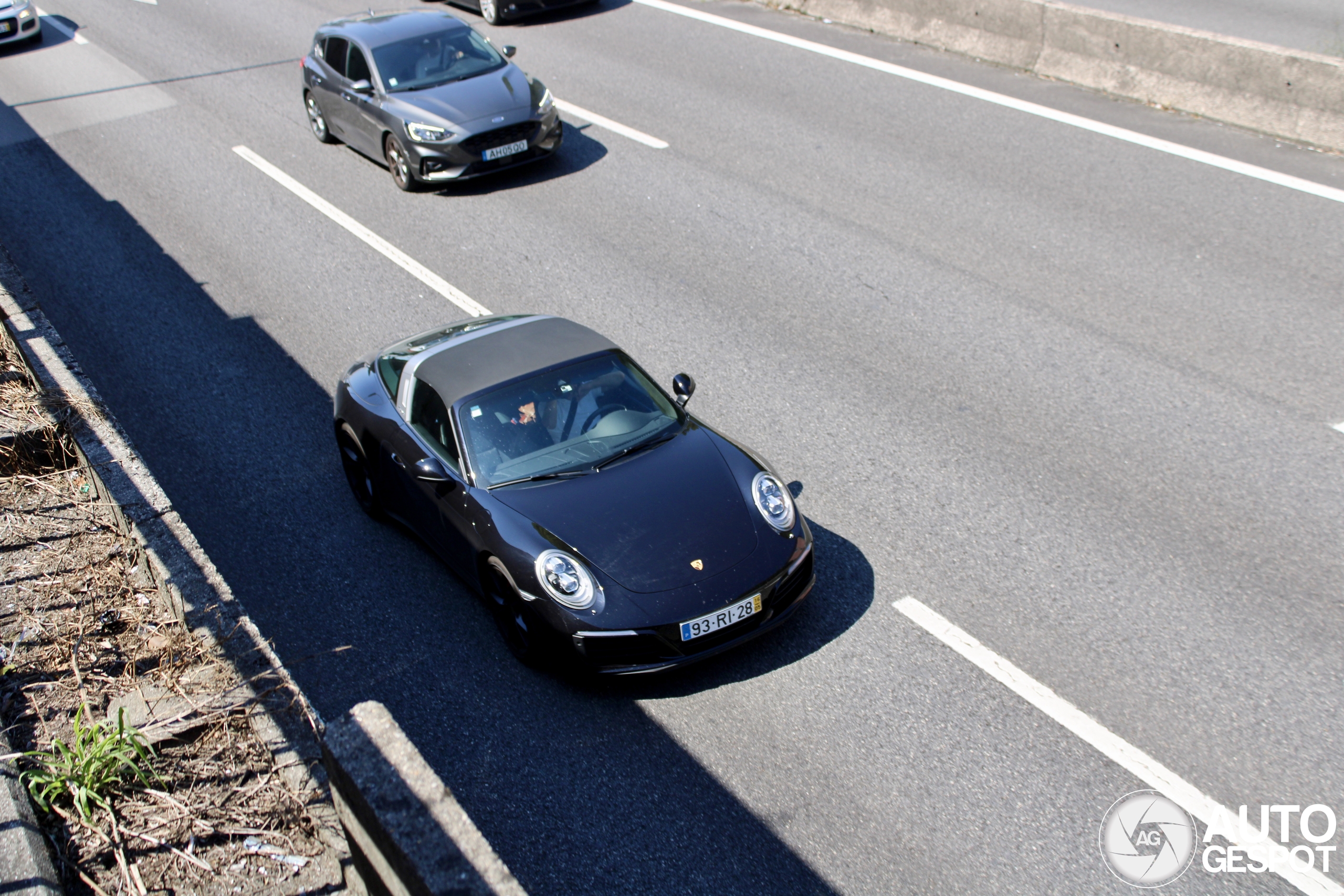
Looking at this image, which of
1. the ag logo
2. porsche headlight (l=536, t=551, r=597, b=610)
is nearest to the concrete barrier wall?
the ag logo

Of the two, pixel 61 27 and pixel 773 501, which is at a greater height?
pixel 773 501

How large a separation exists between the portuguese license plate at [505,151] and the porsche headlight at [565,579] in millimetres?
7762

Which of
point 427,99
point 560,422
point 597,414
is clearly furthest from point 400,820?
point 427,99

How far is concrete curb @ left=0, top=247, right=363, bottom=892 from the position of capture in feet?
14.3

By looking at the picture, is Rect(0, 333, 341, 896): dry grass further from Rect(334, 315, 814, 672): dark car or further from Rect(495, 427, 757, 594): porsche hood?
Rect(495, 427, 757, 594): porsche hood

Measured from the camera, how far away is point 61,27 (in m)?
21.1

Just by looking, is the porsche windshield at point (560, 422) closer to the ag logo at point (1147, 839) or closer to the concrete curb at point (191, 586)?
the concrete curb at point (191, 586)

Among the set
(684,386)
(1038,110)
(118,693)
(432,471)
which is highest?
(1038,110)

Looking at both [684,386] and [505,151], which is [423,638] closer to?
[684,386]

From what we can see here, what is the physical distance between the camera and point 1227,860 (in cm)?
447

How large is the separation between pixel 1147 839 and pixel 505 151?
9855 millimetres

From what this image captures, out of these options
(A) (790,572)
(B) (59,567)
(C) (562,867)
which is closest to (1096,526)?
(A) (790,572)

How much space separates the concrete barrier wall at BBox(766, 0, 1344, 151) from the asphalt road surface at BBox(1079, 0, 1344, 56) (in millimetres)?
1435

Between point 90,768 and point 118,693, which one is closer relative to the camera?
point 90,768
